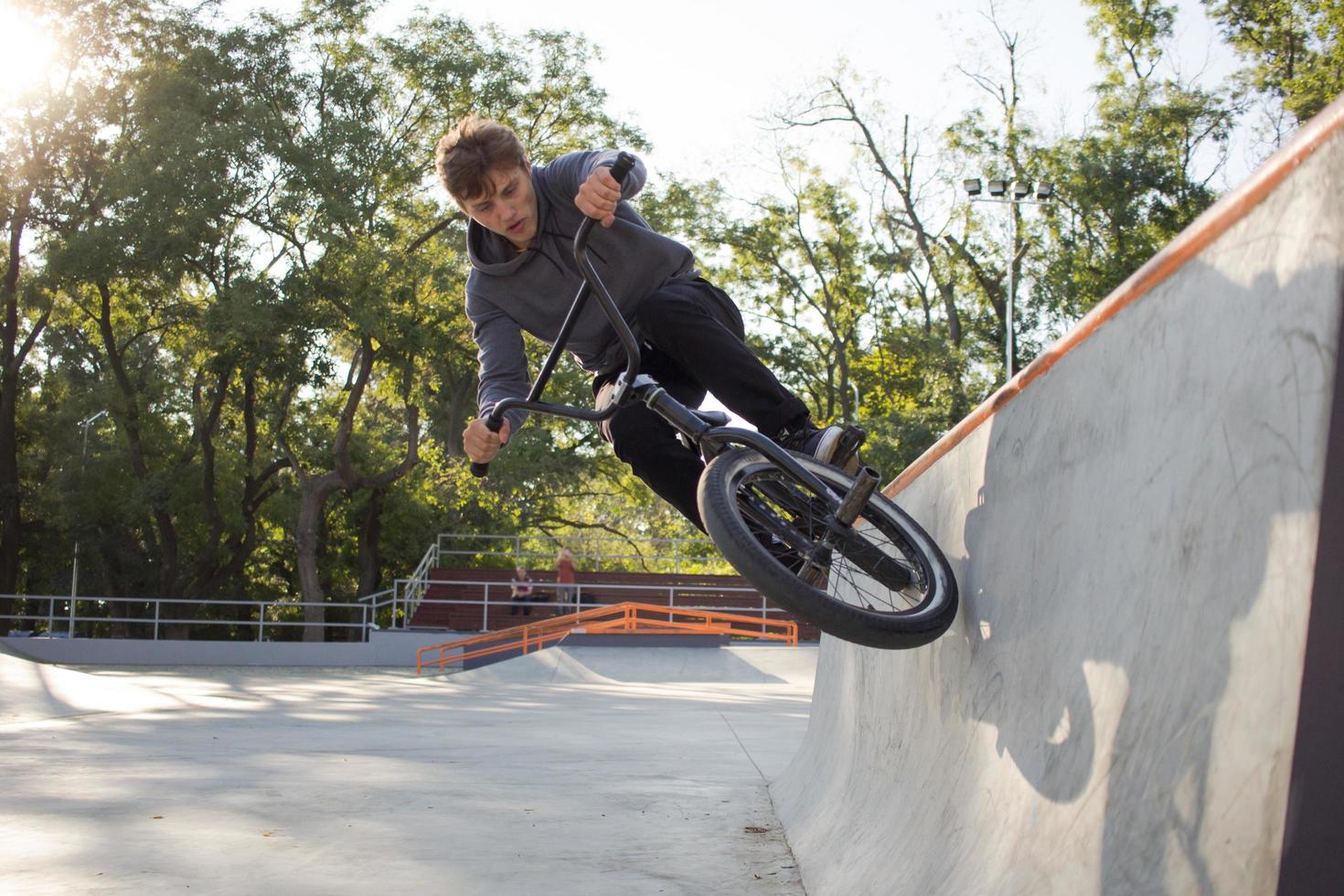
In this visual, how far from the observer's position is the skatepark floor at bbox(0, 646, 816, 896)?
2783 mm

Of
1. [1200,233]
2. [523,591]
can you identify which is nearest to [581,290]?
[1200,233]

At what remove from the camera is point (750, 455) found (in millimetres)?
3246

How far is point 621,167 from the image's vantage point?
316 centimetres

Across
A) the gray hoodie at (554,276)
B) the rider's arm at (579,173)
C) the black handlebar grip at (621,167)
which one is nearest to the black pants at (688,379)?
the gray hoodie at (554,276)

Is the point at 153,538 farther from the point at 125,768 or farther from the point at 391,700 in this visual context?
the point at 125,768

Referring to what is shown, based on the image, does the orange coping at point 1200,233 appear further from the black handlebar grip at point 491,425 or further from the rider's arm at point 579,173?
the black handlebar grip at point 491,425

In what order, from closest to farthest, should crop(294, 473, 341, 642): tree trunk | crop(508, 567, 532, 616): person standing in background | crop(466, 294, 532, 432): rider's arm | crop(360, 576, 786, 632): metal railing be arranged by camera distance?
crop(466, 294, 532, 432): rider's arm → crop(508, 567, 532, 616): person standing in background → crop(360, 576, 786, 632): metal railing → crop(294, 473, 341, 642): tree trunk

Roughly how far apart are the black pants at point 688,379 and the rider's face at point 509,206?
449 mm

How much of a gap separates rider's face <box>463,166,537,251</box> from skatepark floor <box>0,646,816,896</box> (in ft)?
5.93

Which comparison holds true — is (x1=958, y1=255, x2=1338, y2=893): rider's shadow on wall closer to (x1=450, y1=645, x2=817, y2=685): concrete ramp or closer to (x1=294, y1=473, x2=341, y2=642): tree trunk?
(x1=450, y1=645, x2=817, y2=685): concrete ramp

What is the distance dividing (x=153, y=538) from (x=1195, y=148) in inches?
1209

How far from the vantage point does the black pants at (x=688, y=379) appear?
11.9ft

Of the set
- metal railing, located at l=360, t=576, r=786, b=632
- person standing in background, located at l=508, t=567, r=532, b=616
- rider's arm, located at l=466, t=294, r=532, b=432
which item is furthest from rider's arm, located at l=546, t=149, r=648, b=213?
metal railing, located at l=360, t=576, r=786, b=632

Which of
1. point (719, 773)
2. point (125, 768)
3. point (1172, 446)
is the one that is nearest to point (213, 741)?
point (125, 768)
